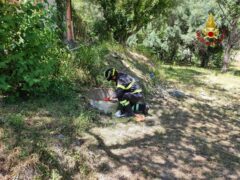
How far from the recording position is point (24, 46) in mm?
5184

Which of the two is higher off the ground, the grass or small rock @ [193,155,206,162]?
the grass

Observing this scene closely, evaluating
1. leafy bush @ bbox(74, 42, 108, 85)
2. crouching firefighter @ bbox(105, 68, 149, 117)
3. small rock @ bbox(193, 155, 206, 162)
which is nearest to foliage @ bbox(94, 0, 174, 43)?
leafy bush @ bbox(74, 42, 108, 85)

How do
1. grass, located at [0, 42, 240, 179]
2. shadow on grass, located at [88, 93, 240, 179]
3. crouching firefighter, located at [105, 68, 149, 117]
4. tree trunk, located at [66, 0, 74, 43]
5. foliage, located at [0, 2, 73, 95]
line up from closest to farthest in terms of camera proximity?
grass, located at [0, 42, 240, 179], shadow on grass, located at [88, 93, 240, 179], foliage, located at [0, 2, 73, 95], crouching firefighter, located at [105, 68, 149, 117], tree trunk, located at [66, 0, 74, 43]

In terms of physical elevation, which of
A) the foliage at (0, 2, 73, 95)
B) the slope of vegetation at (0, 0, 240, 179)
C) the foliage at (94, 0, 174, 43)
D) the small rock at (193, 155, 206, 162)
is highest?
the foliage at (94, 0, 174, 43)

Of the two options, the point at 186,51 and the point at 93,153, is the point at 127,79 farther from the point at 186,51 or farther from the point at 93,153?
the point at 186,51

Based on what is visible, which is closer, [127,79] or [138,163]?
Result: [138,163]

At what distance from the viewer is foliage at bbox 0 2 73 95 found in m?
4.85

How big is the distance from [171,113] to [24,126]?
380cm

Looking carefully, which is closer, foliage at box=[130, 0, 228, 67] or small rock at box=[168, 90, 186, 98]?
small rock at box=[168, 90, 186, 98]

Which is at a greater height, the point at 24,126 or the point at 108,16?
the point at 108,16

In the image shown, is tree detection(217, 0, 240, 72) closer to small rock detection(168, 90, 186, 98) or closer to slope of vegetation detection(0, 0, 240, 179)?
slope of vegetation detection(0, 0, 240, 179)

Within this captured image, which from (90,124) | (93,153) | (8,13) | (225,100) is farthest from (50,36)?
(225,100)

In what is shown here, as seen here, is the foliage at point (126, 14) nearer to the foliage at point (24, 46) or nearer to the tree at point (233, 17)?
the tree at point (233, 17)

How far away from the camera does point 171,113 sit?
7.20m
